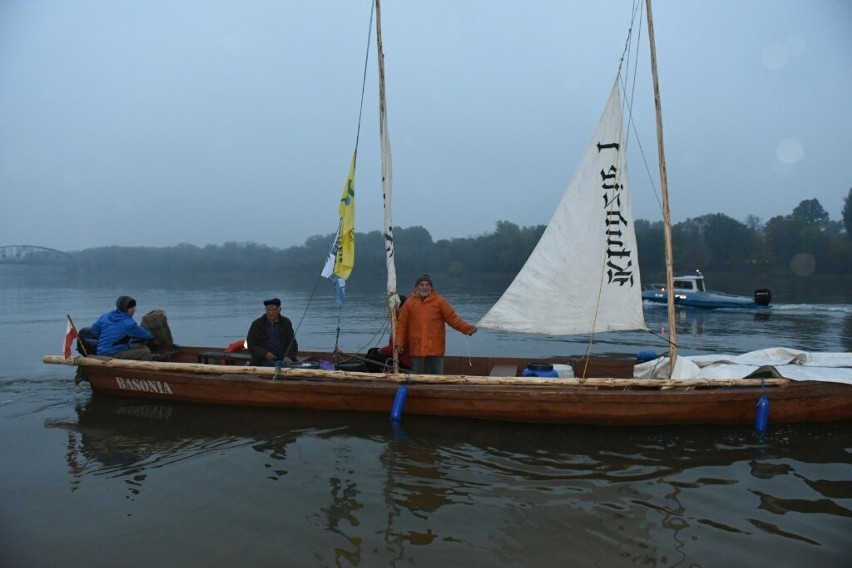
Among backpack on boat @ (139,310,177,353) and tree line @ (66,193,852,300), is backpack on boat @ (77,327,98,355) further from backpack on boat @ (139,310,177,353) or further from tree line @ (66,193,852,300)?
tree line @ (66,193,852,300)

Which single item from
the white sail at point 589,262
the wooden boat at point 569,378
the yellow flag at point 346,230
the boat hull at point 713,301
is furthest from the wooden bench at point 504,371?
the boat hull at point 713,301

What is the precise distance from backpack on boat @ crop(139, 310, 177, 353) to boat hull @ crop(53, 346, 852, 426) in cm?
222

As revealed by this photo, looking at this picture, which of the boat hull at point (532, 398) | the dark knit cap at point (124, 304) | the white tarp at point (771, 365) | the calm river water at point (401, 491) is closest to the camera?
the calm river water at point (401, 491)

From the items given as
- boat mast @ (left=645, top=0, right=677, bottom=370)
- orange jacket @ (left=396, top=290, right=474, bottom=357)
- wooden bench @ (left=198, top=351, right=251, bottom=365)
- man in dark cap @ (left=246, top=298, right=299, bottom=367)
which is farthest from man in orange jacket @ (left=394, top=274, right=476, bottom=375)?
wooden bench @ (left=198, top=351, right=251, bottom=365)

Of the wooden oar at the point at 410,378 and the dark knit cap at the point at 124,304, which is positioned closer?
the wooden oar at the point at 410,378

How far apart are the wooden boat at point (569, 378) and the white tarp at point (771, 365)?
0.10 m

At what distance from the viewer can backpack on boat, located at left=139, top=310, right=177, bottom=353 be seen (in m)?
10.6

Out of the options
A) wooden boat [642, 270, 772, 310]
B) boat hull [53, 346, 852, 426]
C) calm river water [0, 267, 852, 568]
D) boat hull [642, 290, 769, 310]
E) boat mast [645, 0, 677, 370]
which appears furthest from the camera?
boat hull [642, 290, 769, 310]

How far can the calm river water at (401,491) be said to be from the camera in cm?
458

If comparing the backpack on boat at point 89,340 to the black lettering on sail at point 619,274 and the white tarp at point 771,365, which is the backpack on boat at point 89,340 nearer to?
the black lettering on sail at point 619,274

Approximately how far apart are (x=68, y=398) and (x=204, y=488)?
5923mm

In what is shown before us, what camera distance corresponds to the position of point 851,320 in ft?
77.6

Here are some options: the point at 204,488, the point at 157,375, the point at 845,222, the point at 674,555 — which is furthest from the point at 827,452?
the point at 845,222

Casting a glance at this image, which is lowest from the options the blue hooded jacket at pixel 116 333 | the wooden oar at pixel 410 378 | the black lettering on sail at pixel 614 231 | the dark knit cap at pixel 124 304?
the wooden oar at pixel 410 378
